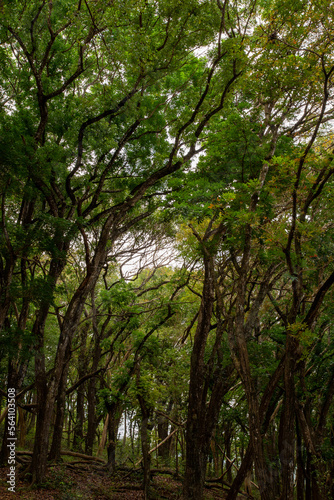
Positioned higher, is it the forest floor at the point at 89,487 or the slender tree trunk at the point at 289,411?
the slender tree trunk at the point at 289,411

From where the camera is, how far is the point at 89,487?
7.87m

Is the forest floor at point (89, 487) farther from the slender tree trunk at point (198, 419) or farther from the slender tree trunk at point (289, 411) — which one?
the slender tree trunk at point (289, 411)

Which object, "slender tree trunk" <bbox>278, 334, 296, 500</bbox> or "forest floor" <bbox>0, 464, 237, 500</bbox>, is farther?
"forest floor" <bbox>0, 464, 237, 500</bbox>

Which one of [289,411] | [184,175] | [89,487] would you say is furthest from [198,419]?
[184,175]

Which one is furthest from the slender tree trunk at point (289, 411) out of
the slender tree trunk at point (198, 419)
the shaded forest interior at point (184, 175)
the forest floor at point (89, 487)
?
the forest floor at point (89, 487)

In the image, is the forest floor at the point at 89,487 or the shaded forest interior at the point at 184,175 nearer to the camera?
the shaded forest interior at the point at 184,175

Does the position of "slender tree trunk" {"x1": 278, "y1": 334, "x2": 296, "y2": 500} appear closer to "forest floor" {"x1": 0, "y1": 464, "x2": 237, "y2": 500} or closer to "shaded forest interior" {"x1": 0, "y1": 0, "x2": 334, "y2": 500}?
"shaded forest interior" {"x1": 0, "y1": 0, "x2": 334, "y2": 500}

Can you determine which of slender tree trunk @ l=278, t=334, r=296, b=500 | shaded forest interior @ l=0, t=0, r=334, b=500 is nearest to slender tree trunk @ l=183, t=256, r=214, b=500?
shaded forest interior @ l=0, t=0, r=334, b=500

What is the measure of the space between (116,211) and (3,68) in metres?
4.05

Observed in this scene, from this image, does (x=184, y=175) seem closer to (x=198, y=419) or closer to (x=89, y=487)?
(x=198, y=419)

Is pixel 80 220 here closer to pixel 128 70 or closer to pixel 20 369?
pixel 128 70

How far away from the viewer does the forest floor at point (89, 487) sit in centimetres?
632

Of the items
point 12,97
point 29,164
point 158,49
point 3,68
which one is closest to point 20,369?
point 29,164

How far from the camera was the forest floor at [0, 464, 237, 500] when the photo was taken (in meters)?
6.32
